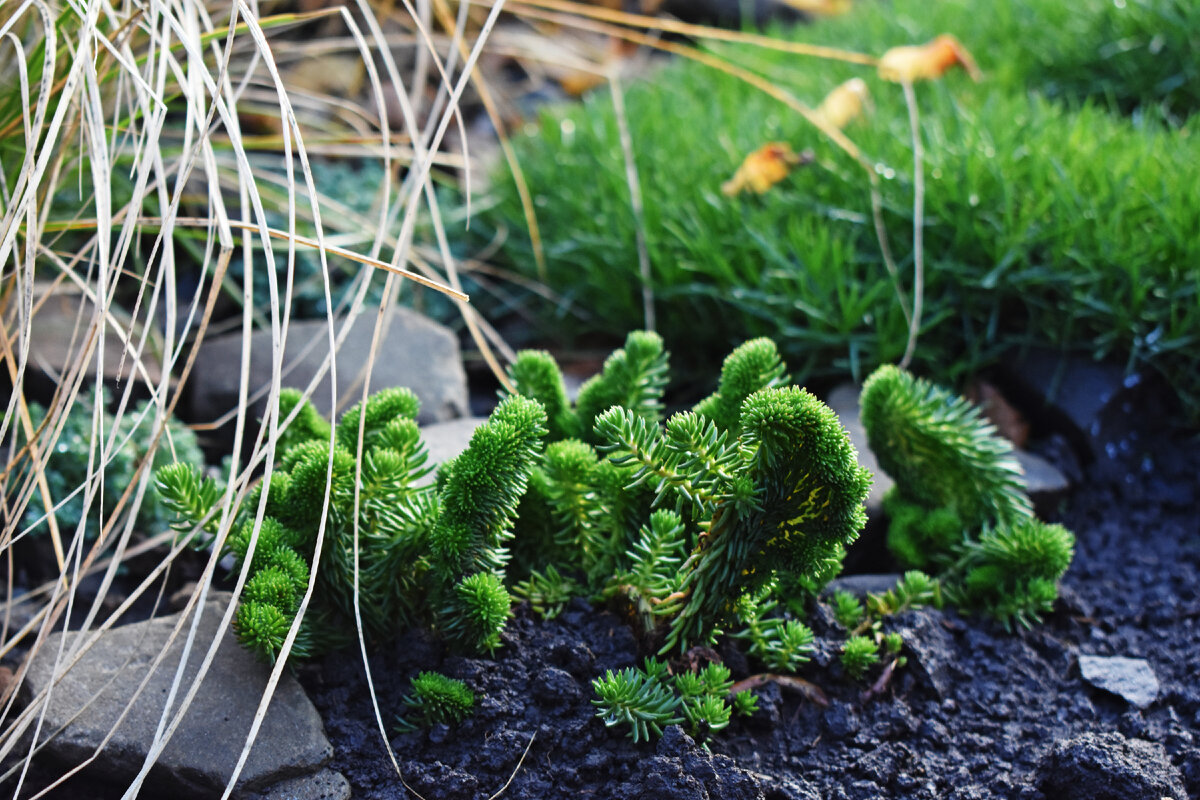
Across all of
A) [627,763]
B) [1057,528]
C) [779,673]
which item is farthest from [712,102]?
[627,763]

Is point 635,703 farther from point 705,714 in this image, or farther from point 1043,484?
point 1043,484

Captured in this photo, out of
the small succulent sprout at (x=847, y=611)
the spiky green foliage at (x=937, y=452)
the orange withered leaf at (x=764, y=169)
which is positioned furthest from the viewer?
the orange withered leaf at (x=764, y=169)

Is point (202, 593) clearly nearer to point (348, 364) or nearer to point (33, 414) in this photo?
point (33, 414)

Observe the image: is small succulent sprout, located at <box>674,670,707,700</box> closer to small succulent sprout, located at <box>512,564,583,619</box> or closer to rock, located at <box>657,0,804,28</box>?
small succulent sprout, located at <box>512,564,583,619</box>

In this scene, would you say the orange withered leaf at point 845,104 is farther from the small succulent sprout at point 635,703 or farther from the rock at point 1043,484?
the small succulent sprout at point 635,703

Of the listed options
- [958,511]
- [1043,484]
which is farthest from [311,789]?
[1043,484]

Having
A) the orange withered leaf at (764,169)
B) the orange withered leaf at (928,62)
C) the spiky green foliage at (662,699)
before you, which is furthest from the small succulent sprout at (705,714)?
the orange withered leaf at (928,62)

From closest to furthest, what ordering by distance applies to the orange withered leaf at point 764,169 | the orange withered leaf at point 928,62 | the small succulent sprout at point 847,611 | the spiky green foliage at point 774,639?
the spiky green foliage at point 774,639, the small succulent sprout at point 847,611, the orange withered leaf at point 764,169, the orange withered leaf at point 928,62
